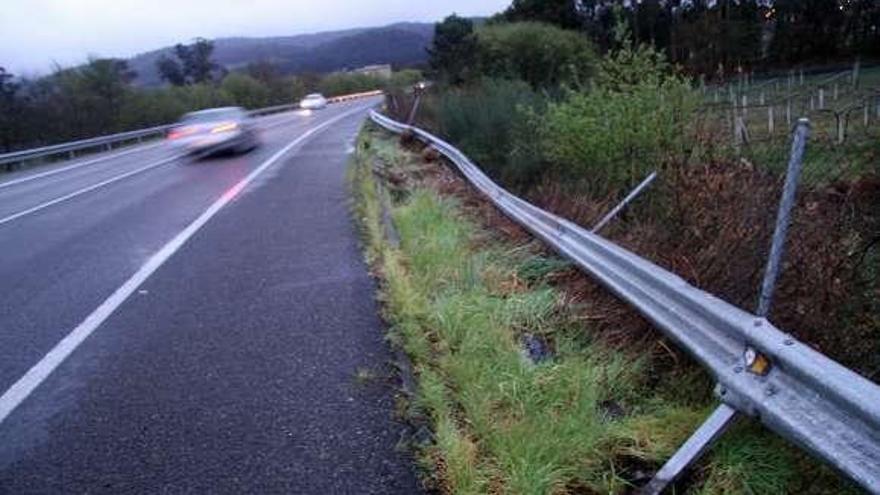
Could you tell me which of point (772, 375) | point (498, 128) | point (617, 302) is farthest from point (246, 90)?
point (772, 375)

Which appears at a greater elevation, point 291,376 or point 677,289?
point 677,289

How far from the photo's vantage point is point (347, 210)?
34.1 feet

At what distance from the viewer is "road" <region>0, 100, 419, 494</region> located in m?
3.61

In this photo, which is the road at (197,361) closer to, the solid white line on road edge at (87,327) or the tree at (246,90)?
the solid white line on road edge at (87,327)

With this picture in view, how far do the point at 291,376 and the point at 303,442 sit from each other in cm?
87

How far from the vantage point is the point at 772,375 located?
9.00 feet

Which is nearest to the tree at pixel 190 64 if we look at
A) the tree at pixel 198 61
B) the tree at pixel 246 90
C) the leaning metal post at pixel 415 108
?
the tree at pixel 198 61

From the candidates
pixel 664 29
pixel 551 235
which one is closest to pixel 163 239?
pixel 551 235

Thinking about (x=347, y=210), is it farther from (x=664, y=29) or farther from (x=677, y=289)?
(x=664, y=29)

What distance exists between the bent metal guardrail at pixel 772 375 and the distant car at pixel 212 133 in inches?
675

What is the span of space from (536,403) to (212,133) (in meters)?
17.8

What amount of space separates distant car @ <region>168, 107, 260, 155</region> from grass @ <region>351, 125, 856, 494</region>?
15.2 meters

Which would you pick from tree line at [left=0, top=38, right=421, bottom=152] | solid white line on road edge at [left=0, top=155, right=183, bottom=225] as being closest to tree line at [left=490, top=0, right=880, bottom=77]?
tree line at [left=0, top=38, right=421, bottom=152]

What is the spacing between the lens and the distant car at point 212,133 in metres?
20.1
